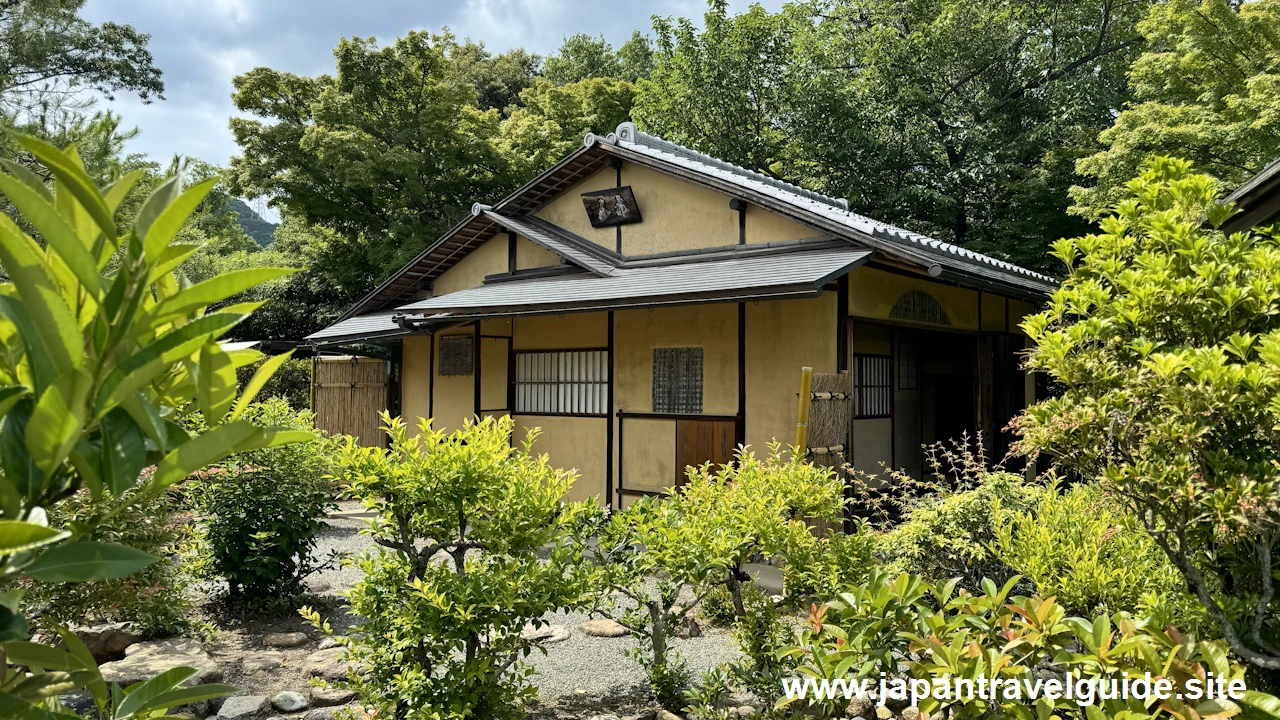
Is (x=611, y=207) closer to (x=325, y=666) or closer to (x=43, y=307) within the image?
(x=325, y=666)

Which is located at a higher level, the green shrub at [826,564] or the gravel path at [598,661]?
the green shrub at [826,564]

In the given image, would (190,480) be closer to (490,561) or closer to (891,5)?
(490,561)

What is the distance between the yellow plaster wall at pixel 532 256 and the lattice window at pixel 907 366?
4787 millimetres


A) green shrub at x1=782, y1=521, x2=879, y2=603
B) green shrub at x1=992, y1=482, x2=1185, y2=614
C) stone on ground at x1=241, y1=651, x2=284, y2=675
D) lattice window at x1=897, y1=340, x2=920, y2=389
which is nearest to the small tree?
green shrub at x1=992, y1=482, x2=1185, y2=614

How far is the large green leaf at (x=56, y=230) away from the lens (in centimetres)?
88

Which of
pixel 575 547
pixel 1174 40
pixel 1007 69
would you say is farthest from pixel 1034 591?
pixel 1007 69

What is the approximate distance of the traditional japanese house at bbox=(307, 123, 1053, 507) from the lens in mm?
8445

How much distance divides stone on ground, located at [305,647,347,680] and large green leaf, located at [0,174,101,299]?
4332 mm

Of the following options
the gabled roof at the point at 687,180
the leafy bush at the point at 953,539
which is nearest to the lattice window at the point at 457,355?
the gabled roof at the point at 687,180

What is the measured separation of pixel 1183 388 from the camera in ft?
8.49

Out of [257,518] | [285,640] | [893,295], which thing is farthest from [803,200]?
[285,640]

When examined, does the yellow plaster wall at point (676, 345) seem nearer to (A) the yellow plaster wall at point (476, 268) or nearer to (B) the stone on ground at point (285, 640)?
(A) the yellow plaster wall at point (476, 268)

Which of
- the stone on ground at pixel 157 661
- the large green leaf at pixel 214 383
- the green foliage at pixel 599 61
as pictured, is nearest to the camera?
the large green leaf at pixel 214 383

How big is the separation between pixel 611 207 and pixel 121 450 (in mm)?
9948
